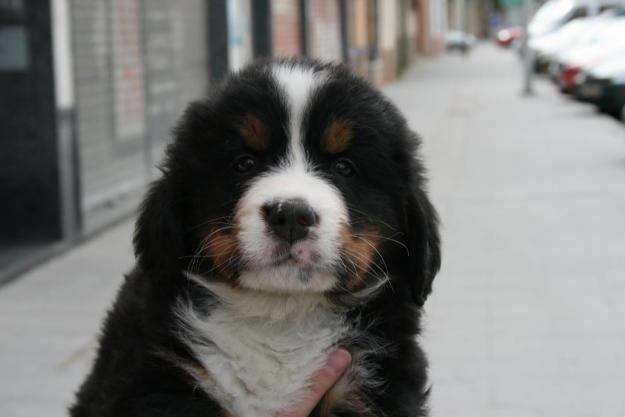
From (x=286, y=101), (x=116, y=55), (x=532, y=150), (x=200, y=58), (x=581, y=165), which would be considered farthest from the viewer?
(x=532, y=150)

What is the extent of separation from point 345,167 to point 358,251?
231 millimetres

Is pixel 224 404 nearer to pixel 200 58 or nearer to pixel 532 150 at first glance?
pixel 200 58

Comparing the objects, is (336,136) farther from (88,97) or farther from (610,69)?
(610,69)


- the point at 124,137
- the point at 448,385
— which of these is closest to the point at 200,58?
the point at 124,137

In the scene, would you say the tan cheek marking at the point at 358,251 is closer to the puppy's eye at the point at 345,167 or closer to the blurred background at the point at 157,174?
the puppy's eye at the point at 345,167

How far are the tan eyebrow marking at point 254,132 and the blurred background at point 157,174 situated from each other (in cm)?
42

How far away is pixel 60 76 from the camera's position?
328 inches

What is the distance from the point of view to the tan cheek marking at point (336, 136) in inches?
113

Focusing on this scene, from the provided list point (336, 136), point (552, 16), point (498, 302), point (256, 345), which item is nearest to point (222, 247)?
point (256, 345)

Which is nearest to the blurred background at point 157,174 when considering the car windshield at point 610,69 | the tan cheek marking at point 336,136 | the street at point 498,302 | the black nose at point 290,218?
the street at point 498,302

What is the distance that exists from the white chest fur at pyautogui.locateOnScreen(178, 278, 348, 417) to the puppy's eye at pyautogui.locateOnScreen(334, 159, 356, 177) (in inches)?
13.7

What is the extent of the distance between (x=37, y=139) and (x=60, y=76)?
20.4 inches

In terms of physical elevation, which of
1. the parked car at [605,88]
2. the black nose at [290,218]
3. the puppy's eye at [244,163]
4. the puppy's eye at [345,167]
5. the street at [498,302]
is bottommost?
the street at [498,302]

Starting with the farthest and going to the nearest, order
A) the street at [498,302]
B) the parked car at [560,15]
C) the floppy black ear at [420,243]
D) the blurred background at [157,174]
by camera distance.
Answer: the parked car at [560,15] → the blurred background at [157,174] → the street at [498,302] → the floppy black ear at [420,243]
